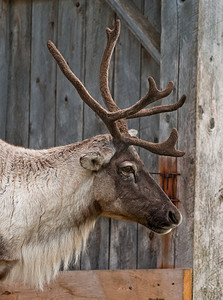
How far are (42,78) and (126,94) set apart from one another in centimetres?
94

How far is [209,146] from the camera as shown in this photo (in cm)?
543

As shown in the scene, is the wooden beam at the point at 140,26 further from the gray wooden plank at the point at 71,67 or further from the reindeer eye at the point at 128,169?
the reindeer eye at the point at 128,169

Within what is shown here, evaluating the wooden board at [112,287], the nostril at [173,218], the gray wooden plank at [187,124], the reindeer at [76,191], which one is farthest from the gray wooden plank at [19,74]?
the nostril at [173,218]

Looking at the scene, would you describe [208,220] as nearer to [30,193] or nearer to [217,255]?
[217,255]

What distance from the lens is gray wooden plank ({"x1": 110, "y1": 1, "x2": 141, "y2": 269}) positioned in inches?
228

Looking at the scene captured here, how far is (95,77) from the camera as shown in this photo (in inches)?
244

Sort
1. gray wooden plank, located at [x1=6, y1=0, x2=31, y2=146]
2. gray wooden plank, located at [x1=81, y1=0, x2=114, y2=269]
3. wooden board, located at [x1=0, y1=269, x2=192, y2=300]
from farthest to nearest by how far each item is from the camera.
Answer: gray wooden plank, located at [x1=6, y1=0, x2=31, y2=146]
gray wooden plank, located at [x1=81, y1=0, x2=114, y2=269]
wooden board, located at [x1=0, y1=269, x2=192, y2=300]

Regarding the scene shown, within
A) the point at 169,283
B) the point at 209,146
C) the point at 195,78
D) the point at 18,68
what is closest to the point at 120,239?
the point at 169,283

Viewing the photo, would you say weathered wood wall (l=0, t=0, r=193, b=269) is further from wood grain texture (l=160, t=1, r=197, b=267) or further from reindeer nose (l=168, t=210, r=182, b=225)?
reindeer nose (l=168, t=210, r=182, b=225)

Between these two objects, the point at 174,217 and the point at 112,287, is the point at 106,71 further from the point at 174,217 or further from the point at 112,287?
the point at 112,287

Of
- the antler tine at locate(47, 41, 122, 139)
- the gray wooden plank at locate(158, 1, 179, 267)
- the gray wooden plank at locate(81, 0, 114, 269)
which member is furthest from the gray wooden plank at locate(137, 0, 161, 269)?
the antler tine at locate(47, 41, 122, 139)

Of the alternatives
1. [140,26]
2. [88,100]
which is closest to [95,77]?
[140,26]

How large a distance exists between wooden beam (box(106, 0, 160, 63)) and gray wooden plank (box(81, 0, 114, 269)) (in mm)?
342

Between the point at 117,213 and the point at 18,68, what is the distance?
2.27m
